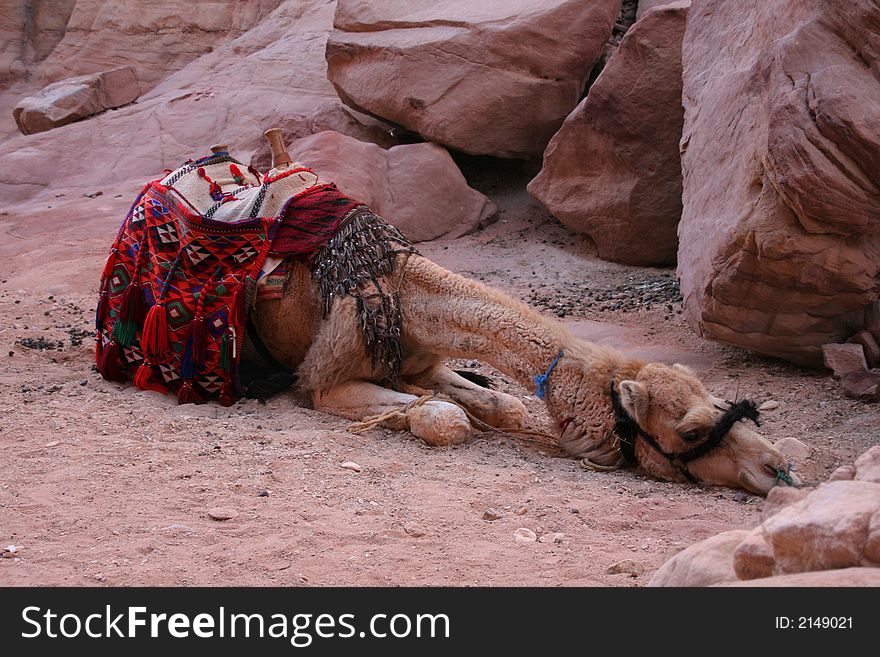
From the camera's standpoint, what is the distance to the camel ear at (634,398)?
5.07 metres

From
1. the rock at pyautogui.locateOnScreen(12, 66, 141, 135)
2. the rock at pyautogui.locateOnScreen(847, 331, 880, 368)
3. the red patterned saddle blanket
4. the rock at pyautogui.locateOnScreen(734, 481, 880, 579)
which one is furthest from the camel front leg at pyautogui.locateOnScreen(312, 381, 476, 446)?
the rock at pyautogui.locateOnScreen(12, 66, 141, 135)

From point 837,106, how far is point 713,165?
142cm

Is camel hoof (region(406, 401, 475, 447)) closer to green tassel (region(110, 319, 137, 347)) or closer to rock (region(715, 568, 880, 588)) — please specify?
green tassel (region(110, 319, 137, 347))

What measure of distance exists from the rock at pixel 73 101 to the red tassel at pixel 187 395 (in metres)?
10.1

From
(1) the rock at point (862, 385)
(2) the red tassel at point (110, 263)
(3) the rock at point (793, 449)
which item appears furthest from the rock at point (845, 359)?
(2) the red tassel at point (110, 263)

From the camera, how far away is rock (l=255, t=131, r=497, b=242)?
11062 millimetres

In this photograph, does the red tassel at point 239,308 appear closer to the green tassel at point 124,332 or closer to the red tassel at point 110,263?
the green tassel at point 124,332

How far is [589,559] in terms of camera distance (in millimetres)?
3797

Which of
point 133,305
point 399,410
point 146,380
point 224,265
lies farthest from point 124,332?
point 399,410

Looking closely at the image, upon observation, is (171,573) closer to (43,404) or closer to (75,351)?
(43,404)

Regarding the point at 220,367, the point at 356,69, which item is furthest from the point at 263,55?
the point at 220,367

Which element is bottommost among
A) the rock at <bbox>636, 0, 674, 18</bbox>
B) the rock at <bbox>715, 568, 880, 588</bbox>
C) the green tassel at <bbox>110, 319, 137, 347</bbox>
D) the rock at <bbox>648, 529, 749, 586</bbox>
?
the green tassel at <bbox>110, 319, 137, 347</bbox>

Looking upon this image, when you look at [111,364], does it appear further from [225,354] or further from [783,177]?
[783,177]

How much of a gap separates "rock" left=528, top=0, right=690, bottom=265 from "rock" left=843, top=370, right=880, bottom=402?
12.6ft
